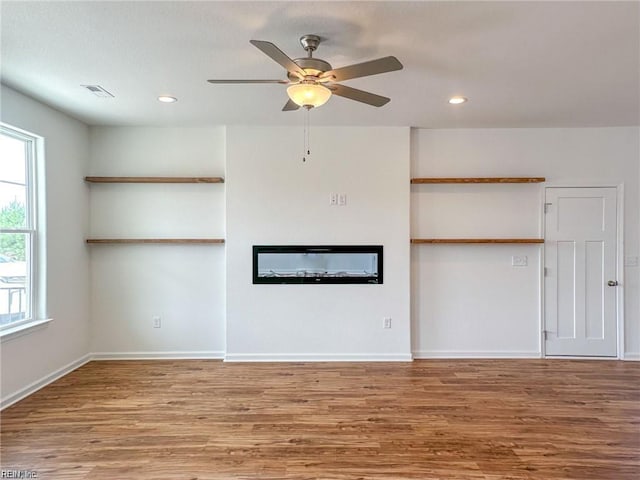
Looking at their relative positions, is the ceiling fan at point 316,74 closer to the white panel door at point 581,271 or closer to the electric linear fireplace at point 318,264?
the electric linear fireplace at point 318,264

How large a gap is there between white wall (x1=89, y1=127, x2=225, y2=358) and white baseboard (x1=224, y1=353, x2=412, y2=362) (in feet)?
1.05

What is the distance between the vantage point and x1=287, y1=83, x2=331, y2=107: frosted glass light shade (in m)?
2.08

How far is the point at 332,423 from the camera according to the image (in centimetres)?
270

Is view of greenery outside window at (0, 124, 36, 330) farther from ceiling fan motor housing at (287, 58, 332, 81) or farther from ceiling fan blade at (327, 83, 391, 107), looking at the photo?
ceiling fan blade at (327, 83, 391, 107)

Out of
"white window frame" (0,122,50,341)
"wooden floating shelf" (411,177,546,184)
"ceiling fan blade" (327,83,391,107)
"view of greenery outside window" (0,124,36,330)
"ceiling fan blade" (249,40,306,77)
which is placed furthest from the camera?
"wooden floating shelf" (411,177,546,184)

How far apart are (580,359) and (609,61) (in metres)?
3.13

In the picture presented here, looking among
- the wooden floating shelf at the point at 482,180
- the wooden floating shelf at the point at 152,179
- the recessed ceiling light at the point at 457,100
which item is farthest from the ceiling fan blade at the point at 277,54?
the wooden floating shelf at the point at 482,180

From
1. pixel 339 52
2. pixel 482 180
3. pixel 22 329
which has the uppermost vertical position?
pixel 339 52

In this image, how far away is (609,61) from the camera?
2.44 metres

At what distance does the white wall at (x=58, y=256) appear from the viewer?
9.97 feet

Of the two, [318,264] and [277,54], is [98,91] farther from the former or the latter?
[318,264]

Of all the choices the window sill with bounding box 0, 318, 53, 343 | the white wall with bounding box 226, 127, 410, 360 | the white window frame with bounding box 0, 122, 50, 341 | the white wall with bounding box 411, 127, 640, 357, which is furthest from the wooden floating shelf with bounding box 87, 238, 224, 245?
the white wall with bounding box 411, 127, 640, 357

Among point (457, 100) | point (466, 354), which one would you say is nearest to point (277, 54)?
point (457, 100)

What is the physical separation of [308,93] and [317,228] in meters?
2.08
